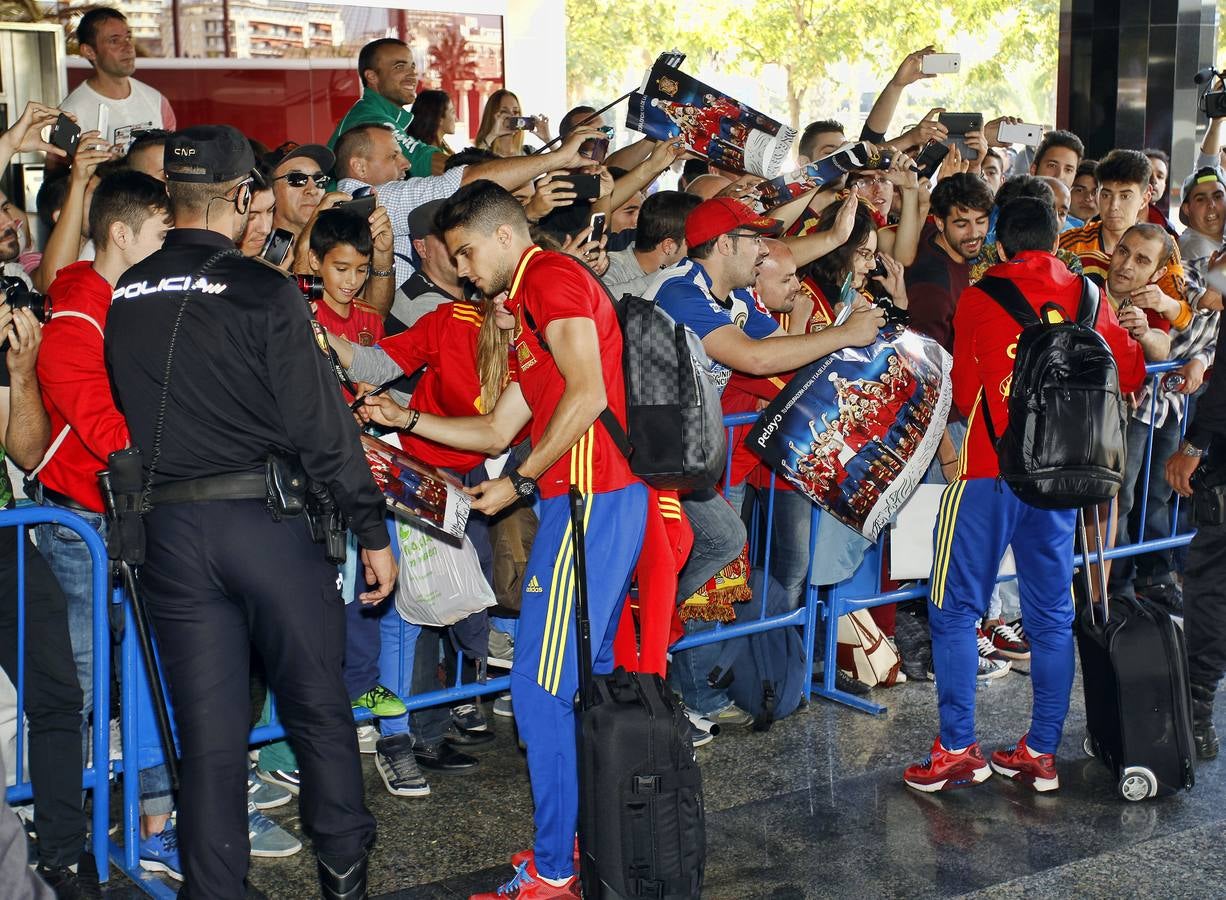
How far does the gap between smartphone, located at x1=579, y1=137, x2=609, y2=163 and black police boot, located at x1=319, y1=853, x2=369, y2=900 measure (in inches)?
157

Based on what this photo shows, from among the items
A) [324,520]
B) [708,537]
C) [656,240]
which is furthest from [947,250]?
[324,520]

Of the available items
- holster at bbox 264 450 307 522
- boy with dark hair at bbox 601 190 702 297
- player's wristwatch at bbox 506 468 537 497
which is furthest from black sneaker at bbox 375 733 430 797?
boy with dark hair at bbox 601 190 702 297

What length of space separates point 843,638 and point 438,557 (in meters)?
2.26

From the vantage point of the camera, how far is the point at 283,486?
419 centimetres

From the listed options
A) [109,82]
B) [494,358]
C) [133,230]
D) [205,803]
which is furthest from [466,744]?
[109,82]

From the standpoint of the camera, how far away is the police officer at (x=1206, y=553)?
5.75m

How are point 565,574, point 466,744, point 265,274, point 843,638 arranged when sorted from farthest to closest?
point 843,638 → point 466,744 → point 565,574 → point 265,274

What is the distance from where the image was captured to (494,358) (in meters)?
5.57

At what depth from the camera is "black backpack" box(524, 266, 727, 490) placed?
15.6 ft

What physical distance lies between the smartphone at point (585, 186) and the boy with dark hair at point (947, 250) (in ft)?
6.02

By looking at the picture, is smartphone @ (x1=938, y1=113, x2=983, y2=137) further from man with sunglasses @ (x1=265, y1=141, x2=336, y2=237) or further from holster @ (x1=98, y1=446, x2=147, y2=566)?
holster @ (x1=98, y1=446, x2=147, y2=566)

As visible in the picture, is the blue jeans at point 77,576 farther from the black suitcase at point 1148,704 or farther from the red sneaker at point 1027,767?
the black suitcase at point 1148,704

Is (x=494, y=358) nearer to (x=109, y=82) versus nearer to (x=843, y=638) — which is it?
(x=843, y=638)

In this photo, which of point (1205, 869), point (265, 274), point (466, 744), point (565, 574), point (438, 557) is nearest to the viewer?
point (265, 274)
